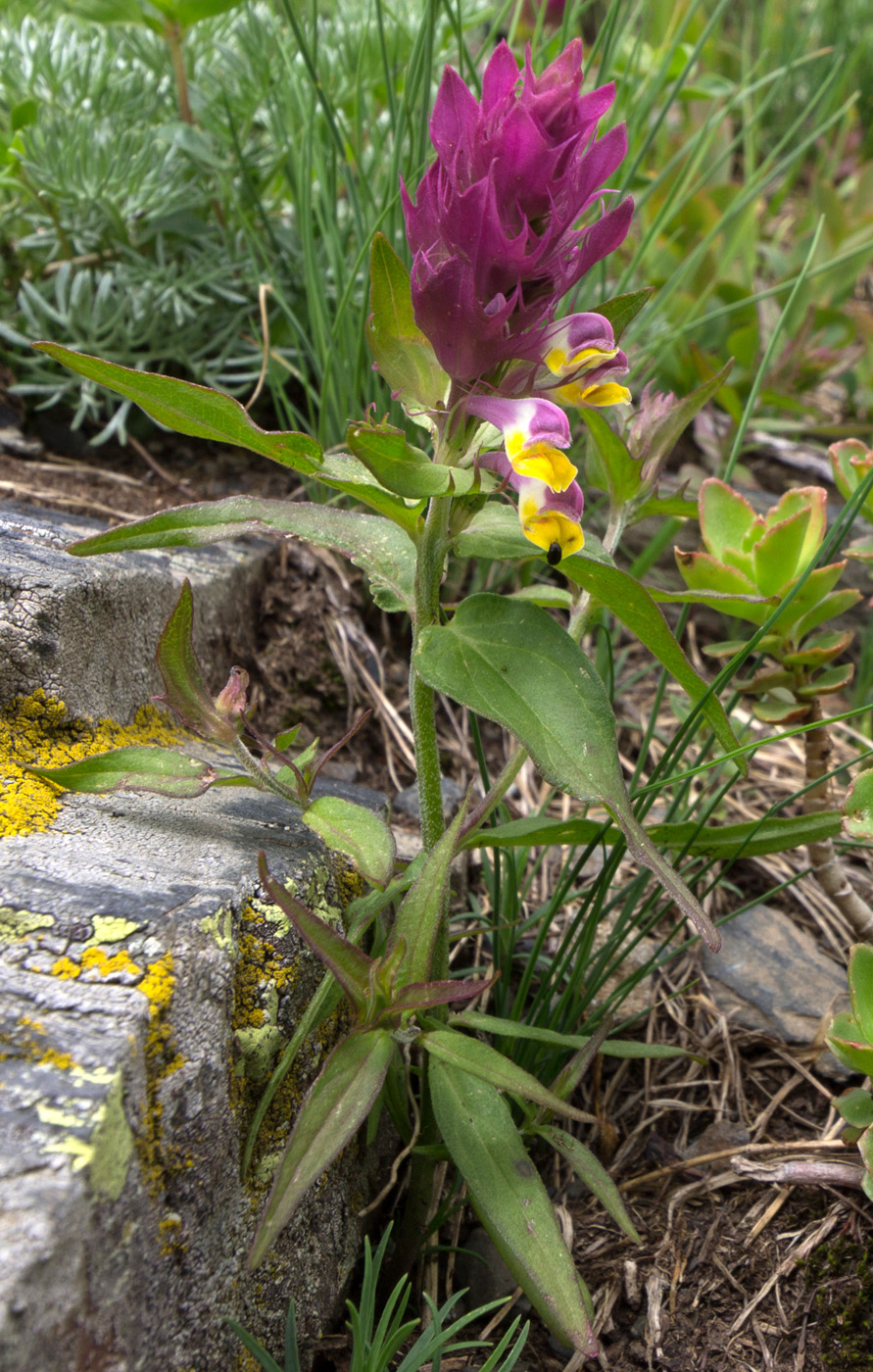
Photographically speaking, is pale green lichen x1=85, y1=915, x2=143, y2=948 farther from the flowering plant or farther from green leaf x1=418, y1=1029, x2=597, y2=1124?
green leaf x1=418, y1=1029, x2=597, y2=1124

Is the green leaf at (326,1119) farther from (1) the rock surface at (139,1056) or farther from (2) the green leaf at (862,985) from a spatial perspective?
(2) the green leaf at (862,985)

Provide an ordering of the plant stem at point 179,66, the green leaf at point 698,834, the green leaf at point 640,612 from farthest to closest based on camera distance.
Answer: the plant stem at point 179,66 → the green leaf at point 698,834 → the green leaf at point 640,612

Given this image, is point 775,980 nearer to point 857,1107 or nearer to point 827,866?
point 827,866

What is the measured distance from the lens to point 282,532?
2.93 feet

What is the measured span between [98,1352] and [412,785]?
0.96 m

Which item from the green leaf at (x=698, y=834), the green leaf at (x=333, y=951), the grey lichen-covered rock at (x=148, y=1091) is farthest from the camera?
the green leaf at (x=698, y=834)

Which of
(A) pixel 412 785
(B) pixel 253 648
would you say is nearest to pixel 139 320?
(B) pixel 253 648

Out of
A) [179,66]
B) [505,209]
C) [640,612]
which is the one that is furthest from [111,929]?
[179,66]

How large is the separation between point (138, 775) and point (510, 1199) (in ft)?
1.65

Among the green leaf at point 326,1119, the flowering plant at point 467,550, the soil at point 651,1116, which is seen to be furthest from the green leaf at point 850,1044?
the green leaf at point 326,1119

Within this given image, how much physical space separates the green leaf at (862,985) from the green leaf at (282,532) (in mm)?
597

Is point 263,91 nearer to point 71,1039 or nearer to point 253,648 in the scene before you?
point 253,648

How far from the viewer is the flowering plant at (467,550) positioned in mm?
762

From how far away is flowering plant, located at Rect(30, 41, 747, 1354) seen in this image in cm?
76
